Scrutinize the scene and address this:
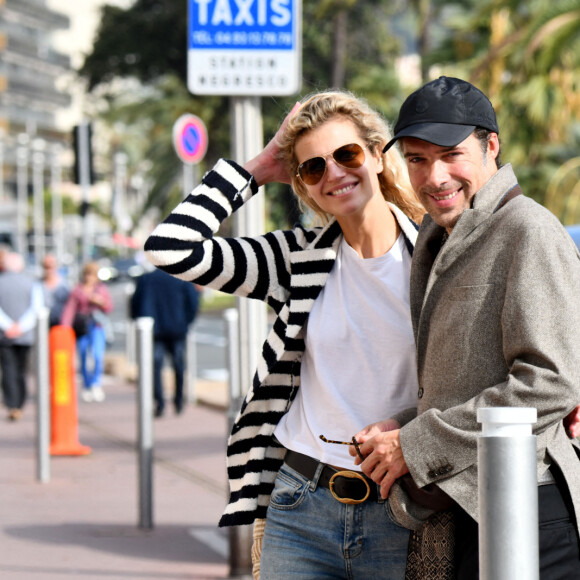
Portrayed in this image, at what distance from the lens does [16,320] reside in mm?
12320

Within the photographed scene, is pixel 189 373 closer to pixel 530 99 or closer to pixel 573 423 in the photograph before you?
pixel 530 99

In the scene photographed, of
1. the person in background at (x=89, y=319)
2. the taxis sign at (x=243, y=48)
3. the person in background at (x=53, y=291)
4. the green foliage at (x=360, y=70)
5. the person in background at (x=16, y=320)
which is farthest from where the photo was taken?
the green foliage at (x=360, y=70)

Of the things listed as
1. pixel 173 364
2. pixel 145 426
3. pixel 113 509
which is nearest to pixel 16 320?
pixel 173 364

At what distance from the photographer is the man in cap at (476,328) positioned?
2.03 meters

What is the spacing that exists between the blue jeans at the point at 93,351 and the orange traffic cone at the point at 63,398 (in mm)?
3734

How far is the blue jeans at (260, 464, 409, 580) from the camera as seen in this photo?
2473 millimetres

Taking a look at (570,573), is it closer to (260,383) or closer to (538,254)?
(538,254)

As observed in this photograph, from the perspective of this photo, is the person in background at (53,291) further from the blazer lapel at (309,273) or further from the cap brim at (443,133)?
the cap brim at (443,133)

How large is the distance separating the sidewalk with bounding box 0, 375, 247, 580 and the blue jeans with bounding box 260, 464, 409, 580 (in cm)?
309

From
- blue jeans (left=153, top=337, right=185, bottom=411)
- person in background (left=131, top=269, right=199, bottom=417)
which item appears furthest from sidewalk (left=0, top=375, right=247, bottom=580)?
person in background (left=131, top=269, right=199, bottom=417)

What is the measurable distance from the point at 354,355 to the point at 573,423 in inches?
21.5

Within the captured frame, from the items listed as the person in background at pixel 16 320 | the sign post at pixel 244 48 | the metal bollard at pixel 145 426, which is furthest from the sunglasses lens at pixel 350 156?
the person in background at pixel 16 320

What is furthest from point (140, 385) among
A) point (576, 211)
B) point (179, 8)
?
point (179, 8)

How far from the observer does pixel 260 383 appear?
2705mm
